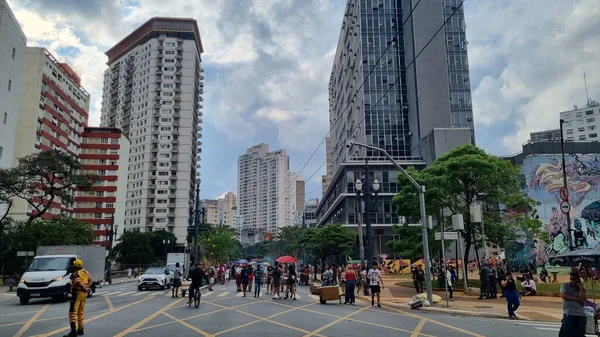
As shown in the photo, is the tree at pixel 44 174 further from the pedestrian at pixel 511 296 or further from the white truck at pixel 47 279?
the pedestrian at pixel 511 296

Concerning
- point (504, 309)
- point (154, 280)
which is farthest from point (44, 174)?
point (504, 309)

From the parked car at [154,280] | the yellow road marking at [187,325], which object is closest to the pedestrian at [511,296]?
the yellow road marking at [187,325]

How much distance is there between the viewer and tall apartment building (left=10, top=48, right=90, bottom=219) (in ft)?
230

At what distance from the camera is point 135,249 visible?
268ft

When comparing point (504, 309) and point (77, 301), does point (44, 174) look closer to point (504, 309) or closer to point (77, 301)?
point (77, 301)

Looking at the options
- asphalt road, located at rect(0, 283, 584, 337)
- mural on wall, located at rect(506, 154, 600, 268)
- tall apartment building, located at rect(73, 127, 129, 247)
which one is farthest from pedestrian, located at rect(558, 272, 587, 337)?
tall apartment building, located at rect(73, 127, 129, 247)

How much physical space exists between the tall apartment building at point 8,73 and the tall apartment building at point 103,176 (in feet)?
167

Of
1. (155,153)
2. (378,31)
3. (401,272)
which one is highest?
(378,31)

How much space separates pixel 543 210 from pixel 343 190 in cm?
2771

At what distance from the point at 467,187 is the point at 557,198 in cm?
2900

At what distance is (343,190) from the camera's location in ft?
221

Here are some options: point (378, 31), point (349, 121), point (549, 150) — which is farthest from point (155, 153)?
point (549, 150)

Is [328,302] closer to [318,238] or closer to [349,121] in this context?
[318,238]

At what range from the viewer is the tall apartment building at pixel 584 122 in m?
125
